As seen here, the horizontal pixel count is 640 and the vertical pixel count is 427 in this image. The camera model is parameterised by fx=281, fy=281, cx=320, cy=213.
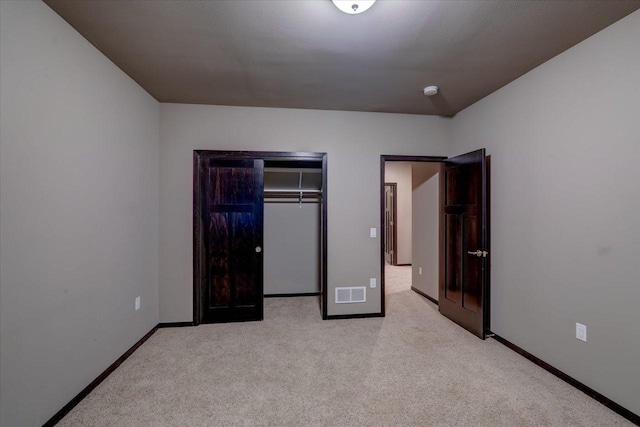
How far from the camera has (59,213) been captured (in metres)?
1.81

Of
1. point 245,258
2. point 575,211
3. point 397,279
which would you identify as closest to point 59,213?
point 245,258

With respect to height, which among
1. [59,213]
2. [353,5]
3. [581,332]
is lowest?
[581,332]

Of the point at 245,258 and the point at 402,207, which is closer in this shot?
the point at 245,258

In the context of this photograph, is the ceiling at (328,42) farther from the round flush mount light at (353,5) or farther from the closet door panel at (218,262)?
the closet door panel at (218,262)

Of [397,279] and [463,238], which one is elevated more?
[463,238]

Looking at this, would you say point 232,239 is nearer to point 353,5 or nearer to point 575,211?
point 353,5

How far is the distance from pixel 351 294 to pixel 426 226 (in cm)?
167

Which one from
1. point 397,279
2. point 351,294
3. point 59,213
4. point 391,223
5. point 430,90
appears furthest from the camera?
point 391,223

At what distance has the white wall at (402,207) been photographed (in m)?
6.88

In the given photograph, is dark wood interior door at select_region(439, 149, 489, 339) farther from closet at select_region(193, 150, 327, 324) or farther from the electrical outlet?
closet at select_region(193, 150, 327, 324)

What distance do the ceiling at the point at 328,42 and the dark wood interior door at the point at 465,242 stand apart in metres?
0.87

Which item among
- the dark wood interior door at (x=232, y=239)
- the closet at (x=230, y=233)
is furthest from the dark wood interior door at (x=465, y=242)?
the dark wood interior door at (x=232, y=239)

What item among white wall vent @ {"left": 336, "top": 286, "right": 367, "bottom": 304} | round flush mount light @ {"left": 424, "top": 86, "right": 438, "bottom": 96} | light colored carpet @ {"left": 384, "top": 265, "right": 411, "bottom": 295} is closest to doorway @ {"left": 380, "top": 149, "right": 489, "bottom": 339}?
white wall vent @ {"left": 336, "top": 286, "right": 367, "bottom": 304}

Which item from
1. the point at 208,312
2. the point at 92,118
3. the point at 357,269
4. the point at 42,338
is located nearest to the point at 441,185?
the point at 357,269
